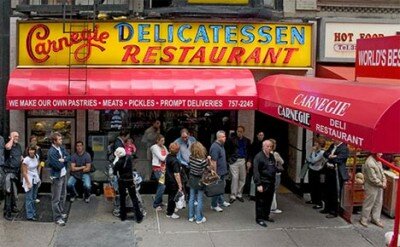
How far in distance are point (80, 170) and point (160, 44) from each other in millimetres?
3409

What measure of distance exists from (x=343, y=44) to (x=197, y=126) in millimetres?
4080

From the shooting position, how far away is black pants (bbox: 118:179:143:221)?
10991 mm

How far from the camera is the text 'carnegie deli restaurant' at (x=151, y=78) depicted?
1206 centimetres

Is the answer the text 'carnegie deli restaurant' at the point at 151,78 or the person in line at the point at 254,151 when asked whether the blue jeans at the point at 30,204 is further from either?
the person in line at the point at 254,151

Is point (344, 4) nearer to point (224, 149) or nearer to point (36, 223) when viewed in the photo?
point (224, 149)

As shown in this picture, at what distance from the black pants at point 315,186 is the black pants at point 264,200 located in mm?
1532

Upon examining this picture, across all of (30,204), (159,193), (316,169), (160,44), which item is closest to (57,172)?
(30,204)

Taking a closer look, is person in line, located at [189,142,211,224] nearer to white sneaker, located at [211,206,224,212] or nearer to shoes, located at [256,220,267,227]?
white sneaker, located at [211,206,224,212]

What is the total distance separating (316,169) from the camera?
12.4 metres

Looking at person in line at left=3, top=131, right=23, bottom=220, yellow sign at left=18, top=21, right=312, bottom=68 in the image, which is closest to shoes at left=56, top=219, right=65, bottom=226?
person in line at left=3, top=131, right=23, bottom=220

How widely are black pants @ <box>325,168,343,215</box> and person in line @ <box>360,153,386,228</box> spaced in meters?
0.62

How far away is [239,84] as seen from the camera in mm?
12555

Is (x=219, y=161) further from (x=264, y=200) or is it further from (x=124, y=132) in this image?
(x=124, y=132)

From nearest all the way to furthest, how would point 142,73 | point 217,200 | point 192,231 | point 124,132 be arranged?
point 192,231 < point 217,200 < point 142,73 < point 124,132
